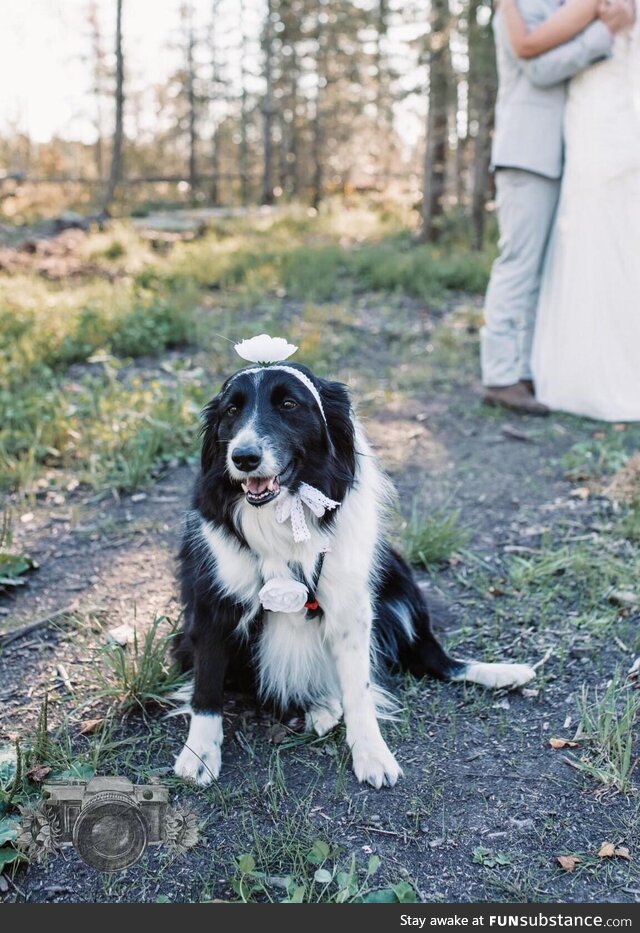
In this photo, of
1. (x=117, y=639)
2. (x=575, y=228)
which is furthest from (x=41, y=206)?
(x=117, y=639)

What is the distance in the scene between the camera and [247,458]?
2.12 meters

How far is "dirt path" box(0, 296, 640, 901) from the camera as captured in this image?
6.44ft

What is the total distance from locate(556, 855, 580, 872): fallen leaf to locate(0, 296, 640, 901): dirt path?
2cm

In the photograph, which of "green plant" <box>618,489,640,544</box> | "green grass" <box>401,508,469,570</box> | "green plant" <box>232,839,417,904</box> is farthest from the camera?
"green plant" <box>618,489,640,544</box>

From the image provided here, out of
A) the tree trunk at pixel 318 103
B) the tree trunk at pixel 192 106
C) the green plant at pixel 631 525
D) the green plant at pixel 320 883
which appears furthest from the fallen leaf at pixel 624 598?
the tree trunk at pixel 192 106

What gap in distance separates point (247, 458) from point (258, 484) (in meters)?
0.10

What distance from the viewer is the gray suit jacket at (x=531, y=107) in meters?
4.44

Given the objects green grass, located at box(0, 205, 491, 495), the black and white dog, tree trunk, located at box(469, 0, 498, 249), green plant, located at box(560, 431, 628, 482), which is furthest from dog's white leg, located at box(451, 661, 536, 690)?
tree trunk, located at box(469, 0, 498, 249)

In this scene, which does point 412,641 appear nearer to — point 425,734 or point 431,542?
point 425,734

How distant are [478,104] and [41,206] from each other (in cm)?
1123

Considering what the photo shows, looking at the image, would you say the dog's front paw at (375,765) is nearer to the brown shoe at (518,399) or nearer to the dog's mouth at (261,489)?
the dog's mouth at (261,489)

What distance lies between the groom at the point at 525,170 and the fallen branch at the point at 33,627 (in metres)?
3.09

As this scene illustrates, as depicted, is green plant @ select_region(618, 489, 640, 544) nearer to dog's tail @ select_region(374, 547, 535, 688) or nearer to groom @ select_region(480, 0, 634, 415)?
dog's tail @ select_region(374, 547, 535, 688)

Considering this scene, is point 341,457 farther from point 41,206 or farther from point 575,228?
point 41,206
